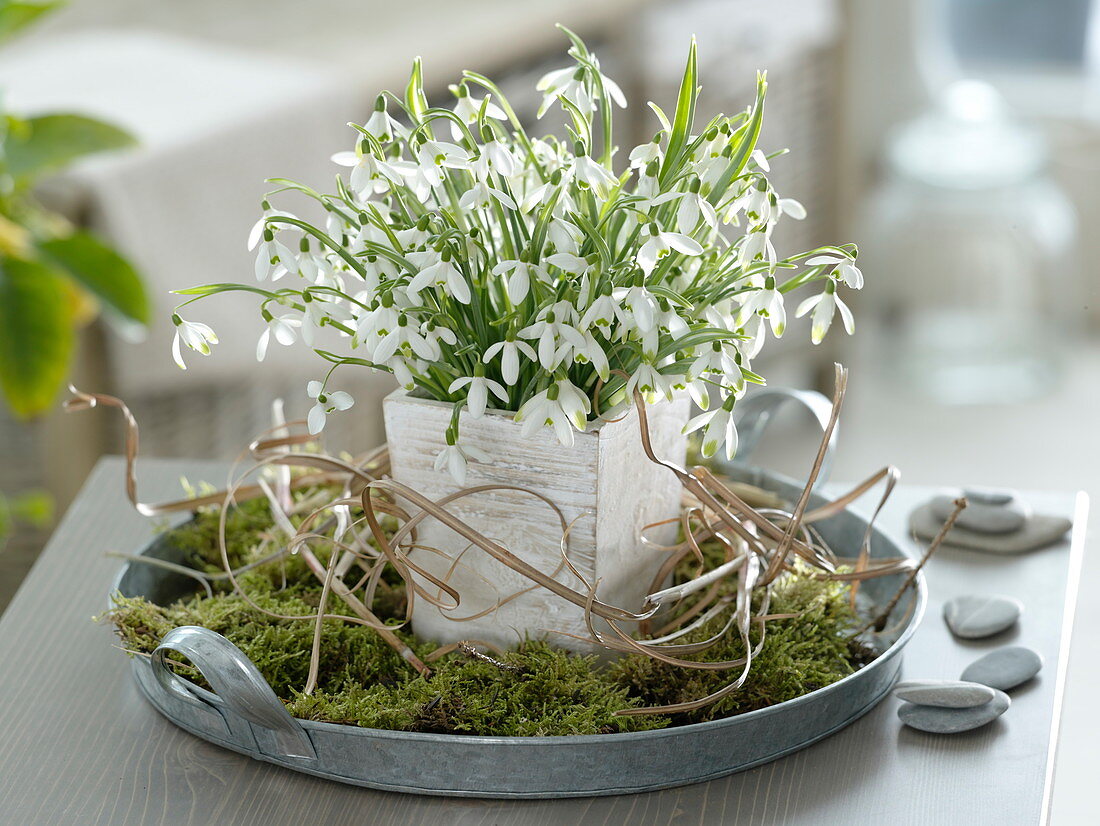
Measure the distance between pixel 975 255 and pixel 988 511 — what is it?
1.90 meters

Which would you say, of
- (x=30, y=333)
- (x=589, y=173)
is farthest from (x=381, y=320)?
(x=30, y=333)

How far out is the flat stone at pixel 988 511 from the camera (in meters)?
0.91

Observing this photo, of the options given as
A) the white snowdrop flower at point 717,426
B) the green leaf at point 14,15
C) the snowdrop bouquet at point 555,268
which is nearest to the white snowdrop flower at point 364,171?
the snowdrop bouquet at point 555,268

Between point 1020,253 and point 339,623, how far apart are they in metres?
2.19

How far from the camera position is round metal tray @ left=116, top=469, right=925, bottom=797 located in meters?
0.65

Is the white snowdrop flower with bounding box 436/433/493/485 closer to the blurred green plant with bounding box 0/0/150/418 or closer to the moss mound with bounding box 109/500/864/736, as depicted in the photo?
the moss mound with bounding box 109/500/864/736

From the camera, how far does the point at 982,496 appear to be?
3.06 ft

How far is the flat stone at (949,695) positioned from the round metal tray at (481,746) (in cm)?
3

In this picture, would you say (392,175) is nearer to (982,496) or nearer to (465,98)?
(465,98)

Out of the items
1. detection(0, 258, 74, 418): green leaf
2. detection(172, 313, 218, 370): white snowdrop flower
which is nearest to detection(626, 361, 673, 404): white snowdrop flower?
detection(172, 313, 218, 370): white snowdrop flower

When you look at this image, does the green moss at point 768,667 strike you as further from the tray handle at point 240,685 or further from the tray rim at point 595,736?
the tray handle at point 240,685

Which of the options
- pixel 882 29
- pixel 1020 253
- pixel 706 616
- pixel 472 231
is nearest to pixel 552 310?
pixel 472 231

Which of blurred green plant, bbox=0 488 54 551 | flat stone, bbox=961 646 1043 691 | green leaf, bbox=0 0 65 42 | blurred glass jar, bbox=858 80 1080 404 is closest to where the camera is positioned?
flat stone, bbox=961 646 1043 691

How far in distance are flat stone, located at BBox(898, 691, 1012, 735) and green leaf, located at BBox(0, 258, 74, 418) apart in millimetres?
570
